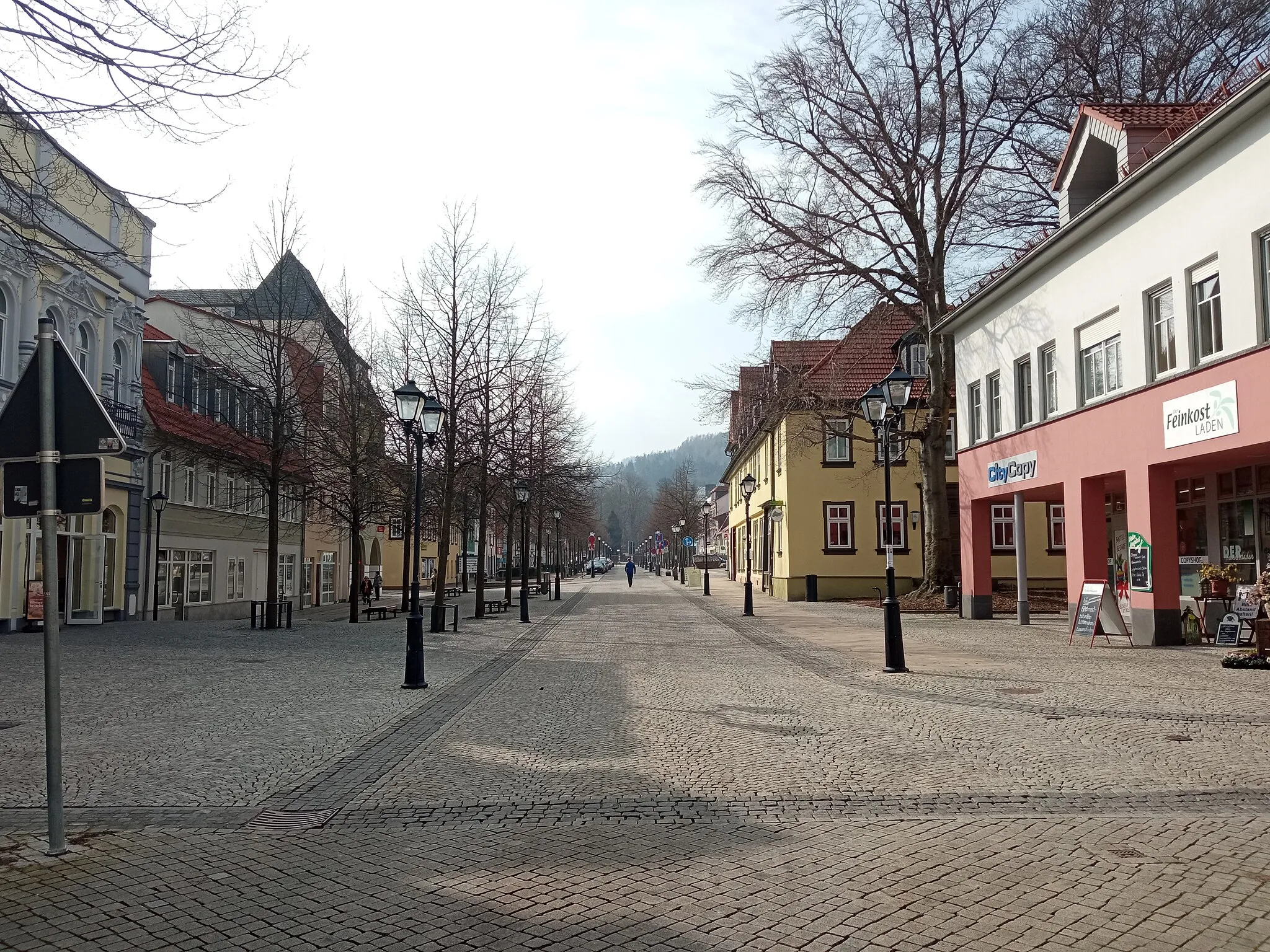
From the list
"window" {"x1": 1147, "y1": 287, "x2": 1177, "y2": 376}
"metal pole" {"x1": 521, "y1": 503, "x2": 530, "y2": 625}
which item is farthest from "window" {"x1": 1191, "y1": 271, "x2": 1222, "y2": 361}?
"metal pole" {"x1": 521, "y1": 503, "x2": 530, "y2": 625}

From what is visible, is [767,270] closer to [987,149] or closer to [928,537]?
[987,149]

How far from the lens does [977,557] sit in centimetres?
2677

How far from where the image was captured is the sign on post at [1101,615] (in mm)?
18141

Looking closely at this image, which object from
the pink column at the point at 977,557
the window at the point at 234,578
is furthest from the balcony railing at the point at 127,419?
the pink column at the point at 977,557

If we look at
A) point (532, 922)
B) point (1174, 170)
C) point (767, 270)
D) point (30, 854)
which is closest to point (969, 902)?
point (532, 922)

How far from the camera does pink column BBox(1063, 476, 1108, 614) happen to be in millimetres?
20672

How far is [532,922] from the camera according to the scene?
471cm

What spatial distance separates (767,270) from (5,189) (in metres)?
23.7

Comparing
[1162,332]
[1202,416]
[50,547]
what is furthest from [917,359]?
[50,547]

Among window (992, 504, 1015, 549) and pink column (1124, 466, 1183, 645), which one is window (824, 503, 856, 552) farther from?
pink column (1124, 466, 1183, 645)

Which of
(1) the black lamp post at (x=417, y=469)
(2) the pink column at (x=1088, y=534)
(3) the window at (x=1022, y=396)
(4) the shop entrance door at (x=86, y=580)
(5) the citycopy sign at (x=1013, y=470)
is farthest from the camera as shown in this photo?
(4) the shop entrance door at (x=86, y=580)

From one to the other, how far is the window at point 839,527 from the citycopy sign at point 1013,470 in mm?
15310

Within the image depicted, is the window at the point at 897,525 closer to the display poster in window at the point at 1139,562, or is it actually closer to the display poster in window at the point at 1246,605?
the display poster in window at the point at 1139,562

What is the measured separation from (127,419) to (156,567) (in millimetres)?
4888
